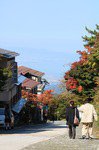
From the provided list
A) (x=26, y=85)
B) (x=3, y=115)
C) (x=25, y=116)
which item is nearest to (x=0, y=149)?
(x=3, y=115)

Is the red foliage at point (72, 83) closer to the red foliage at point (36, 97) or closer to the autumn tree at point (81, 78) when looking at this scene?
the autumn tree at point (81, 78)

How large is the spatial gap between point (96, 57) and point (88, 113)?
33.9 feet

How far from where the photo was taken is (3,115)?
123 feet

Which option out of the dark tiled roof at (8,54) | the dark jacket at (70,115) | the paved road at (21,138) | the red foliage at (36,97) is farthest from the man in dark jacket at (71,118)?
the red foliage at (36,97)

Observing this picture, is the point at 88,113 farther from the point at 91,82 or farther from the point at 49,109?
the point at 49,109

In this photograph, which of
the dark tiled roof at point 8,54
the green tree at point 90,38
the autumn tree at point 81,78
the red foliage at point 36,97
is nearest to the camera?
the green tree at point 90,38

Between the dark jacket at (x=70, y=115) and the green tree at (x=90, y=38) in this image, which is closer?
the dark jacket at (x=70, y=115)

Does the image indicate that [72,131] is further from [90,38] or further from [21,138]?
[90,38]

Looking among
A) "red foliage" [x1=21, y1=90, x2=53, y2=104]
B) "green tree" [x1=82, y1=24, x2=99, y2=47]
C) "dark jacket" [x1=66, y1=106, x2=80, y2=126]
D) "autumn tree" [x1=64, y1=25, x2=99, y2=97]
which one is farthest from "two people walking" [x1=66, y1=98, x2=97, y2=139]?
"red foliage" [x1=21, y1=90, x2=53, y2=104]

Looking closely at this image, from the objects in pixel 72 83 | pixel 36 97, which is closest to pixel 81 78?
pixel 72 83

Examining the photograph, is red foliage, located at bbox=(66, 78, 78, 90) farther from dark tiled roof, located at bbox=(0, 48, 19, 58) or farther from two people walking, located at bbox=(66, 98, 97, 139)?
two people walking, located at bbox=(66, 98, 97, 139)

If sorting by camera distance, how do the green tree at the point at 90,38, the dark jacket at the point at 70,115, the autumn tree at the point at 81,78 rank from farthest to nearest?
the autumn tree at the point at 81,78
the green tree at the point at 90,38
the dark jacket at the point at 70,115

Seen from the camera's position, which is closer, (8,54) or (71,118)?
(71,118)

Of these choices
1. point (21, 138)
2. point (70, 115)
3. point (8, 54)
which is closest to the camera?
point (70, 115)
